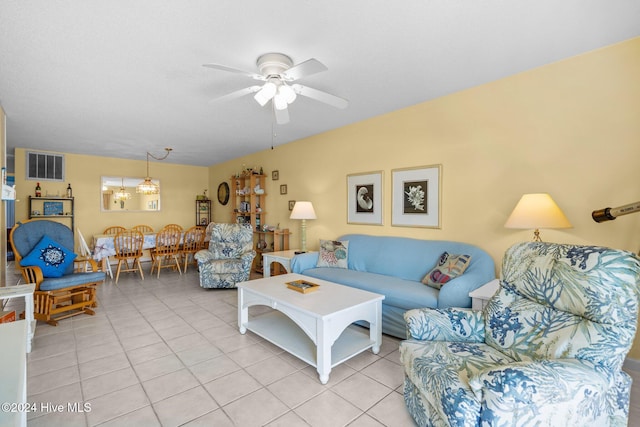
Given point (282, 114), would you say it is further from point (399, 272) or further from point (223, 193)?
point (223, 193)

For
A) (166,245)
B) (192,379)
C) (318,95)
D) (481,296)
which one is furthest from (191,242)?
(481,296)

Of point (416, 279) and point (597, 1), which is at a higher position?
point (597, 1)

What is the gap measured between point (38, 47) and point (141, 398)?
8.12ft

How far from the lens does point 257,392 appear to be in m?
1.92

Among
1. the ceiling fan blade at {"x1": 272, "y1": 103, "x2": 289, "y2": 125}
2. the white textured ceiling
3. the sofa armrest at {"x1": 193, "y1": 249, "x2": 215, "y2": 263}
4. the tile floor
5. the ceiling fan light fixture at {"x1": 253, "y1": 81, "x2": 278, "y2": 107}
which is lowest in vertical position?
the tile floor

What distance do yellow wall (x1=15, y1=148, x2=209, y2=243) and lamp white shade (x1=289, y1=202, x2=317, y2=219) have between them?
4157 mm

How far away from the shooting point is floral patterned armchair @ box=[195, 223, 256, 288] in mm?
4258

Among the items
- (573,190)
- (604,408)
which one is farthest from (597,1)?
(604,408)

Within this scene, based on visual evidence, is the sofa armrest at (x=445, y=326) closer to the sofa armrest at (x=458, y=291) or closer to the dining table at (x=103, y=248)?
the sofa armrest at (x=458, y=291)

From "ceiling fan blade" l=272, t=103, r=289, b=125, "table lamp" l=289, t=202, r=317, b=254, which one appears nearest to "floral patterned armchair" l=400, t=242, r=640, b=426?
"ceiling fan blade" l=272, t=103, r=289, b=125

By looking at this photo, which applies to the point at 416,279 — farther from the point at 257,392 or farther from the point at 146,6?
the point at 146,6

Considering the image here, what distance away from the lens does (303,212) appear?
13.8 ft

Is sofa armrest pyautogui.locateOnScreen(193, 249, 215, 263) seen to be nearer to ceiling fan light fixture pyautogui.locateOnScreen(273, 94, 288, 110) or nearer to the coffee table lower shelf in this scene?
the coffee table lower shelf

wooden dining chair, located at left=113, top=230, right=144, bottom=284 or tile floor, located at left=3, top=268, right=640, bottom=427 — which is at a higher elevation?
wooden dining chair, located at left=113, top=230, right=144, bottom=284
